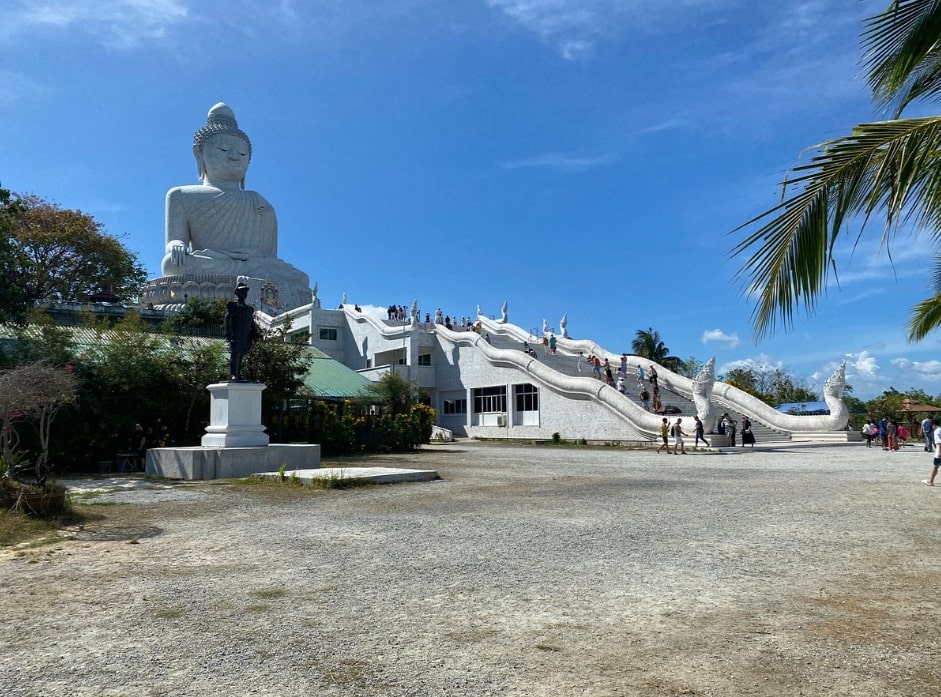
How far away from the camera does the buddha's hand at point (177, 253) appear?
168 feet

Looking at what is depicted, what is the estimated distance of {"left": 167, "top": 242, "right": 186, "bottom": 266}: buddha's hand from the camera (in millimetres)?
51062

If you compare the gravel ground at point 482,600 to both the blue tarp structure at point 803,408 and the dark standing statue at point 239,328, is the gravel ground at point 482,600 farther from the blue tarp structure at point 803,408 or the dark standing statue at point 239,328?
the blue tarp structure at point 803,408

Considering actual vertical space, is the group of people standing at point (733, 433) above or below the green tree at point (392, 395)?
below

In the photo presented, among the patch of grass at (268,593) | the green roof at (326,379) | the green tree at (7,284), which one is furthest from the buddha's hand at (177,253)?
the patch of grass at (268,593)

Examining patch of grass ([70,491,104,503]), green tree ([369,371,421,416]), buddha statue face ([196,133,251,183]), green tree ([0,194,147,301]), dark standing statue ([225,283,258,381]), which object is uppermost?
buddha statue face ([196,133,251,183])

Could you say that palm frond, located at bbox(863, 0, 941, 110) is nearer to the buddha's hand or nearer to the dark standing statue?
the dark standing statue

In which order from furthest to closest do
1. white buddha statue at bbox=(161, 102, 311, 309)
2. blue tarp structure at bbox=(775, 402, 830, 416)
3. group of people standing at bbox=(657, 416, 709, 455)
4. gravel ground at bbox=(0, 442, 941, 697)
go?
white buddha statue at bbox=(161, 102, 311, 309) → blue tarp structure at bbox=(775, 402, 830, 416) → group of people standing at bbox=(657, 416, 709, 455) → gravel ground at bbox=(0, 442, 941, 697)

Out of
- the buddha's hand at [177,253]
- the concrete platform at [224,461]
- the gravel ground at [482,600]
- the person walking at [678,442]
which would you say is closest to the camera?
the gravel ground at [482,600]

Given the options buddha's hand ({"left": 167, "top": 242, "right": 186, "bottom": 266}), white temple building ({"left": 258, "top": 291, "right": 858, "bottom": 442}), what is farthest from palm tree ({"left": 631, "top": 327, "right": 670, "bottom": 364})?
buddha's hand ({"left": 167, "top": 242, "right": 186, "bottom": 266})

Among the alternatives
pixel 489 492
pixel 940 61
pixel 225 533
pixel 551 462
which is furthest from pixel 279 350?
pixel 940 61

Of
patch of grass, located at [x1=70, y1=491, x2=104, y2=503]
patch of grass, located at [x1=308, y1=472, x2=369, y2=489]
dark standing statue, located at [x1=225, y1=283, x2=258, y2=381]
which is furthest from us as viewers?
dark standing statue, located at [x1=225, y1=283, x2=258, y2=381]

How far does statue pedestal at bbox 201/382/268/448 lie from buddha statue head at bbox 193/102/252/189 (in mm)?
45463

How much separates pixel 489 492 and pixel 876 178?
327 inches

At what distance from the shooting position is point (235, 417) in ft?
50.8
